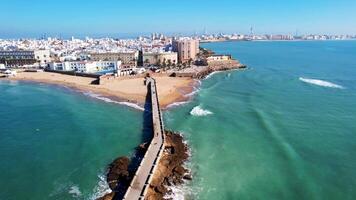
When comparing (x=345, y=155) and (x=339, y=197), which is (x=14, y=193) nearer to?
A: (x=339, y=197)

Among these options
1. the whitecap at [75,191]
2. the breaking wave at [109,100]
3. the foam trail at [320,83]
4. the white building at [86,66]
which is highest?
the white building at [86,66]

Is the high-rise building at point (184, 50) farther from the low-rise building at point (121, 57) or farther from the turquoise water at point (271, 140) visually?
the turquoise water at point (271, 140)

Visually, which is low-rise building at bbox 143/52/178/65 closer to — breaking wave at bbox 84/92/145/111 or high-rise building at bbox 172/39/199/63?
high-rise building at bbox 172/39/199/63

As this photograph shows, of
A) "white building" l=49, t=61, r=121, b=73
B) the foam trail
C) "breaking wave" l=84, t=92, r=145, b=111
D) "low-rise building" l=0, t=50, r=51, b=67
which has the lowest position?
"breaking wave" l=84, t=92, r=145, b=111

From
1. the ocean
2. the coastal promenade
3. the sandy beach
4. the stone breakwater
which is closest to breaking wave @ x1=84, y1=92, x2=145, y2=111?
the ocean

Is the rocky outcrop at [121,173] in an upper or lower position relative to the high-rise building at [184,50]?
lower

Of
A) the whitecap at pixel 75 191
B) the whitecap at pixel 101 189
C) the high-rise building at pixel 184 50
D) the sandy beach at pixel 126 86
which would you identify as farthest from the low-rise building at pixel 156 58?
the whitecap at pixel 75 191

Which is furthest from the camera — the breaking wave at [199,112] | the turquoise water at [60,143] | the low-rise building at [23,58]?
the low-rise building at [23,58]
